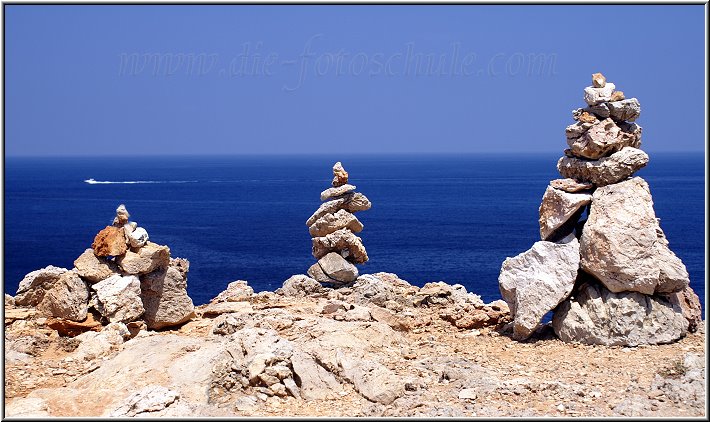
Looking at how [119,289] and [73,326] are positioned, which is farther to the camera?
[119,289]

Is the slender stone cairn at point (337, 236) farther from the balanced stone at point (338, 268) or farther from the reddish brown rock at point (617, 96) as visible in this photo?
the reddish brown rock at point (617, 96)

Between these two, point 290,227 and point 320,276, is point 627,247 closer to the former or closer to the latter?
point 320,276

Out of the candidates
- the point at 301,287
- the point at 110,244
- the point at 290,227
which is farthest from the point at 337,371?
the point at 290,227

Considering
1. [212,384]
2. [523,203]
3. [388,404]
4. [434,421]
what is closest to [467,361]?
[388,404]

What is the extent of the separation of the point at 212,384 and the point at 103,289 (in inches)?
201

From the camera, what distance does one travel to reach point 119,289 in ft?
59.1

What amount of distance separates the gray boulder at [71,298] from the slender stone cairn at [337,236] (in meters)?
7.24

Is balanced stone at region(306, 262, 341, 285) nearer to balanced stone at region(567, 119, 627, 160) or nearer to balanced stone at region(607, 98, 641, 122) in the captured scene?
balanced stone at region(567, 119, 627, 160)

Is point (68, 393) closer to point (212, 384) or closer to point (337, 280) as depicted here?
point (212, 384)

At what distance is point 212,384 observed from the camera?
45.7 feet

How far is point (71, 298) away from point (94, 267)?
0.77 m

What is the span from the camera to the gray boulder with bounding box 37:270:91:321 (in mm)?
17812

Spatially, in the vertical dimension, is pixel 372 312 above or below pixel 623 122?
below

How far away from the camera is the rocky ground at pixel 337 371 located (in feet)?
43.8
